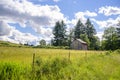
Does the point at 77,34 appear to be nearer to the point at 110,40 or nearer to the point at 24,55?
the point at 110,40

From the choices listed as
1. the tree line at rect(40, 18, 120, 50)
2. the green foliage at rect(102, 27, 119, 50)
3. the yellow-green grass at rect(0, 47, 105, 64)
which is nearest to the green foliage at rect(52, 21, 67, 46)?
the tree line at rect(40, 18, 120, 50)

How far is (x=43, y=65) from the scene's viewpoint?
13.6 metres

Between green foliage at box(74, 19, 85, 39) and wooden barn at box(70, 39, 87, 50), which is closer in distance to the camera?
wooden barn at box(70, 39, 87, 50)

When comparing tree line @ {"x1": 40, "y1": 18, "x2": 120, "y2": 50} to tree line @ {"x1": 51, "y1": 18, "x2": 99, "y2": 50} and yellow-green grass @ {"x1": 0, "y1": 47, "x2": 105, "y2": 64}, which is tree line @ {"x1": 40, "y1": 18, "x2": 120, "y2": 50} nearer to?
tree line @ {"x1": 51, "y1": 18, "x2": 99, "y2": 50}

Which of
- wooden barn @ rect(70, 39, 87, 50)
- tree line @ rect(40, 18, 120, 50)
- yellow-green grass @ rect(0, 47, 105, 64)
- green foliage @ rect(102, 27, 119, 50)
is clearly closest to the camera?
yellow-green grass @ rect(0, 47, 105, 64)

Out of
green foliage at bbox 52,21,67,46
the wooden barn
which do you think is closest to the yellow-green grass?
the wooden barn

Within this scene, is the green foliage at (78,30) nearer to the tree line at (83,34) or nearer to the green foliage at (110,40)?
the tree line at (83,34)

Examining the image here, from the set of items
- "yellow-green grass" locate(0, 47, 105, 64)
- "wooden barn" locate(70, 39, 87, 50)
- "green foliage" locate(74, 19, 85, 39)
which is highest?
"green foliage" locate(74, 19, 85, 39)

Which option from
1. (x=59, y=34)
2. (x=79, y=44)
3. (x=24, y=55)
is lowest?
(x=24, y=55)

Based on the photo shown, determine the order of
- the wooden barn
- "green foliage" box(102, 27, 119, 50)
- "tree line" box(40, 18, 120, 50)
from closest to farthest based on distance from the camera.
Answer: "green foliage" box(102, 27, 119, 50) < the wooden barn < "tree line" box(40, 18, 120, 50)

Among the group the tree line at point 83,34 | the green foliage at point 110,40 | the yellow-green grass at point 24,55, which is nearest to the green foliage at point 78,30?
the tree line at point 83,34

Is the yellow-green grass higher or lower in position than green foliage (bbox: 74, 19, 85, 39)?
→ lower

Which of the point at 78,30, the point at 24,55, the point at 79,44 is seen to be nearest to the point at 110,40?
the point at 79,44

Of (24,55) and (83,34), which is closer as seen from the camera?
(24,55)
